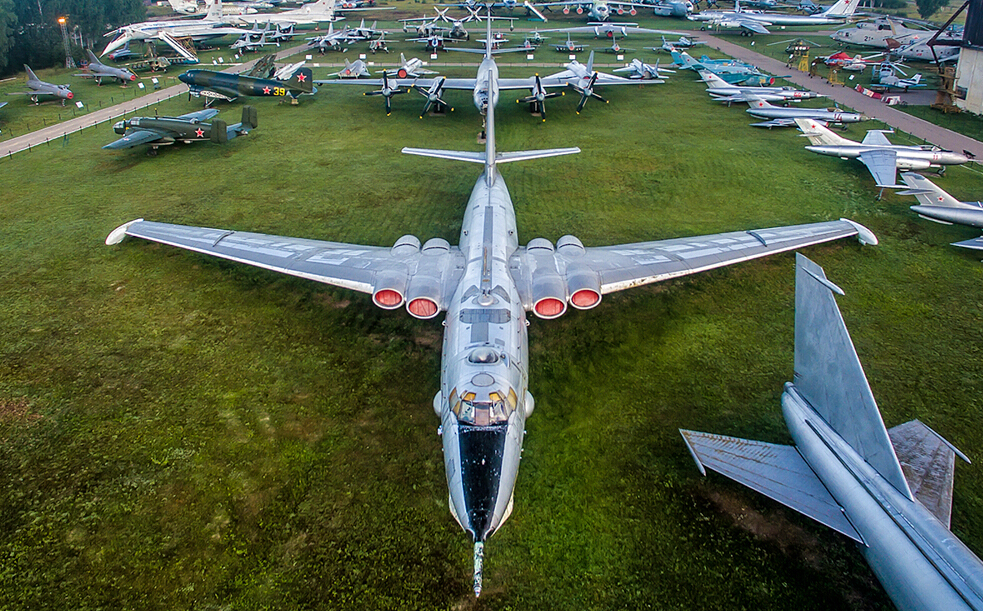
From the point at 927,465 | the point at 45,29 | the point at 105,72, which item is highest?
the point at 45,29

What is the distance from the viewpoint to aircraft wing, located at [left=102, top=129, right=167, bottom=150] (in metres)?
25.5

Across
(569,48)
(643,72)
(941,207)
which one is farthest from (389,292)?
(569,48)

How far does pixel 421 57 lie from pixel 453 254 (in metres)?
47.8

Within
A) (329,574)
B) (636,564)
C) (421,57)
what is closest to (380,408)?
(329,574)

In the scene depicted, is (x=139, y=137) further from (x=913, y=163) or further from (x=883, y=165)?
(x=913, y=163)

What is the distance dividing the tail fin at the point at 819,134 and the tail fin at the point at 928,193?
6388 millimetres

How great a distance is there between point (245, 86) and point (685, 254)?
1357 inches

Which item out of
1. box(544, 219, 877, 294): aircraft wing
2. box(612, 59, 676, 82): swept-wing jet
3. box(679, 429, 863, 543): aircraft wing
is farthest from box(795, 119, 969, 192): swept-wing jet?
box(612, 59, 676, 82): swept-wing jet

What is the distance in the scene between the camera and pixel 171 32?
53594 millimetres

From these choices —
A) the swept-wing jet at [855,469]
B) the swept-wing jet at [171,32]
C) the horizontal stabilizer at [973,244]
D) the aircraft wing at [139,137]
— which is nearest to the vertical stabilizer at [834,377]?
the swept-wing jet at [855,469]

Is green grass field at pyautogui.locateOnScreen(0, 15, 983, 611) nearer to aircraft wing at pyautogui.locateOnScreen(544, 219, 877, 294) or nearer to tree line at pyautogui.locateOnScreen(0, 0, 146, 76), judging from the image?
aircraft wing at pyautogui.locateOnScreen(544, 219, 877, 294)

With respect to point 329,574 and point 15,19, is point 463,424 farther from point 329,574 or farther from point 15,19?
point 15,19

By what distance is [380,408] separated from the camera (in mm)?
11469

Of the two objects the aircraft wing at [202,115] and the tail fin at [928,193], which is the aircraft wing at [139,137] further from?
the tail fin at [928,193]
